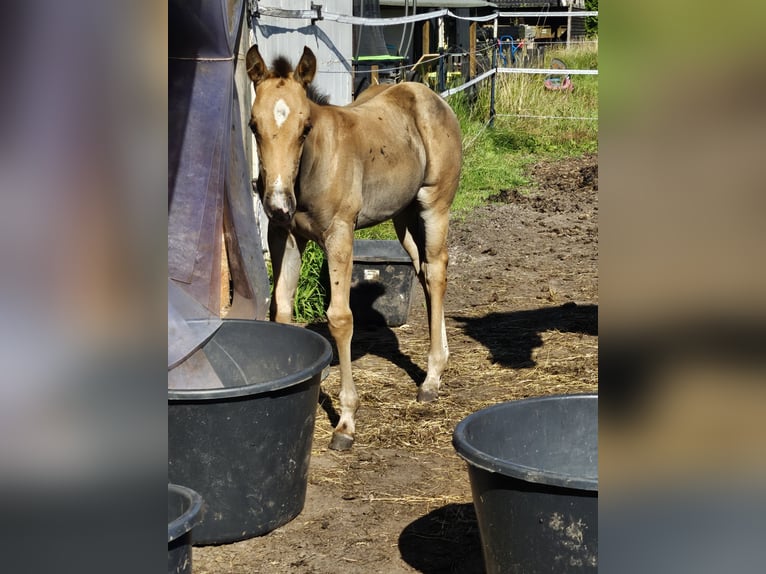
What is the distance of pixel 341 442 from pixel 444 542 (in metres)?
1.10

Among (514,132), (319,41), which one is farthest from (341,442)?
(514,132)

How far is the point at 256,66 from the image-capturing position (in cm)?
418

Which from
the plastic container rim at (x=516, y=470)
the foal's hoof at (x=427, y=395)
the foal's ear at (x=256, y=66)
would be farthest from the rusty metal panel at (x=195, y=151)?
the plastic container rim at (x=516, y=470)

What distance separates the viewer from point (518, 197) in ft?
37.2

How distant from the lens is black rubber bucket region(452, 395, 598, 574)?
2.59m

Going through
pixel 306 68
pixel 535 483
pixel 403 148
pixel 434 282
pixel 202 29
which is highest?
pixel 202 29

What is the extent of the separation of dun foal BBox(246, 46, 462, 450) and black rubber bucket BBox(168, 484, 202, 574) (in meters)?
1.73

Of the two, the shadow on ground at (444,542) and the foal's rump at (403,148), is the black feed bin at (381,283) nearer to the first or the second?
the foal's rump at (403,148)

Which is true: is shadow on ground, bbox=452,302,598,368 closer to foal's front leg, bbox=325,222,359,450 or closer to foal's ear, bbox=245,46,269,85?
foal's front leg, bbox=325,222,359,450

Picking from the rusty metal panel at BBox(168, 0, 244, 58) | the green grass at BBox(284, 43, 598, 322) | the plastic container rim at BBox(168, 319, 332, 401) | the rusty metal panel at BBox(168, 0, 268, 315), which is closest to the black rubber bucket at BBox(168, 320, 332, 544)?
the plastic container rim at BBox(168, 319, 332, 401)

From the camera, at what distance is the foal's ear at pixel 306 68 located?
4.30 meters

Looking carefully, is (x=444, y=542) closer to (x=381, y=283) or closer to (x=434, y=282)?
(x=434, y=282)

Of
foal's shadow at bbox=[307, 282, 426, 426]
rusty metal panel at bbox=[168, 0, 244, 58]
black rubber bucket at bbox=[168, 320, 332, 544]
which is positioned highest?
rusty metal panel at bbox=[168, 0, 244, 58]
